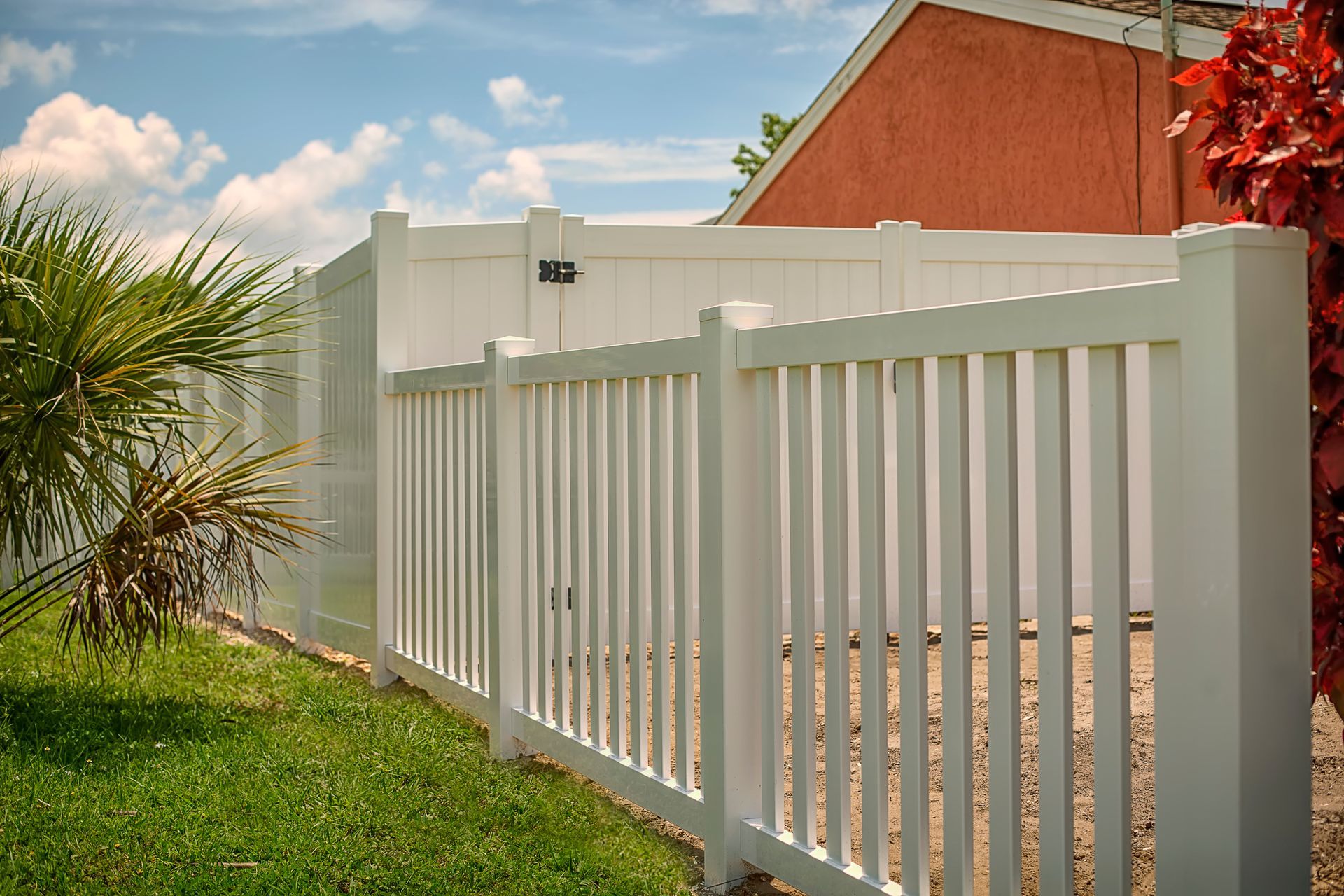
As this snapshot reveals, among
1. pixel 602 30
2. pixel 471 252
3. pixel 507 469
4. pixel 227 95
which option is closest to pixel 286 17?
pixel 227 95

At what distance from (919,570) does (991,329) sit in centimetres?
53

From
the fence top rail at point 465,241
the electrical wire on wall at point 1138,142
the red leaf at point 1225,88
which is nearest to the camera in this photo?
the red leaf at point 1225,88

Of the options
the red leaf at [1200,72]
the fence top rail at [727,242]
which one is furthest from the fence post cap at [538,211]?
the red leaf at [1200,72]

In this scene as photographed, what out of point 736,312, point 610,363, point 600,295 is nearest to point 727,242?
point 600,295

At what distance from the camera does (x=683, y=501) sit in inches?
129

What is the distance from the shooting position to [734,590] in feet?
9.89

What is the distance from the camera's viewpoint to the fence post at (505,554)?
431 cm

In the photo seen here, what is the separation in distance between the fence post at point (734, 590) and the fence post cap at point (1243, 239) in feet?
4.38

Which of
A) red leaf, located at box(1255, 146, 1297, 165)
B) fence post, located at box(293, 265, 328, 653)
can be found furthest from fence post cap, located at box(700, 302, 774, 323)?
fence post, located at box(293, 265, 328, 653)

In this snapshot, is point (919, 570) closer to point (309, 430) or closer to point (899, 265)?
point (899, 265)

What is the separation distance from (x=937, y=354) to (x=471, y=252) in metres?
4.08

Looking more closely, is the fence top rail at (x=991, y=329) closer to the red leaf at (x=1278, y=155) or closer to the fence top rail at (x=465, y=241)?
the red leaf at (x=1278, y=155)

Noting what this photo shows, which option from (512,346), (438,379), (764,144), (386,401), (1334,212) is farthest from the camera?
(764,144)

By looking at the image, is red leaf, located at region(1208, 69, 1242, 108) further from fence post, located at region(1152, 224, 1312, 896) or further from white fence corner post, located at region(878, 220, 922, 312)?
white fence corner post, located at region(878, 220, 922, 312)
